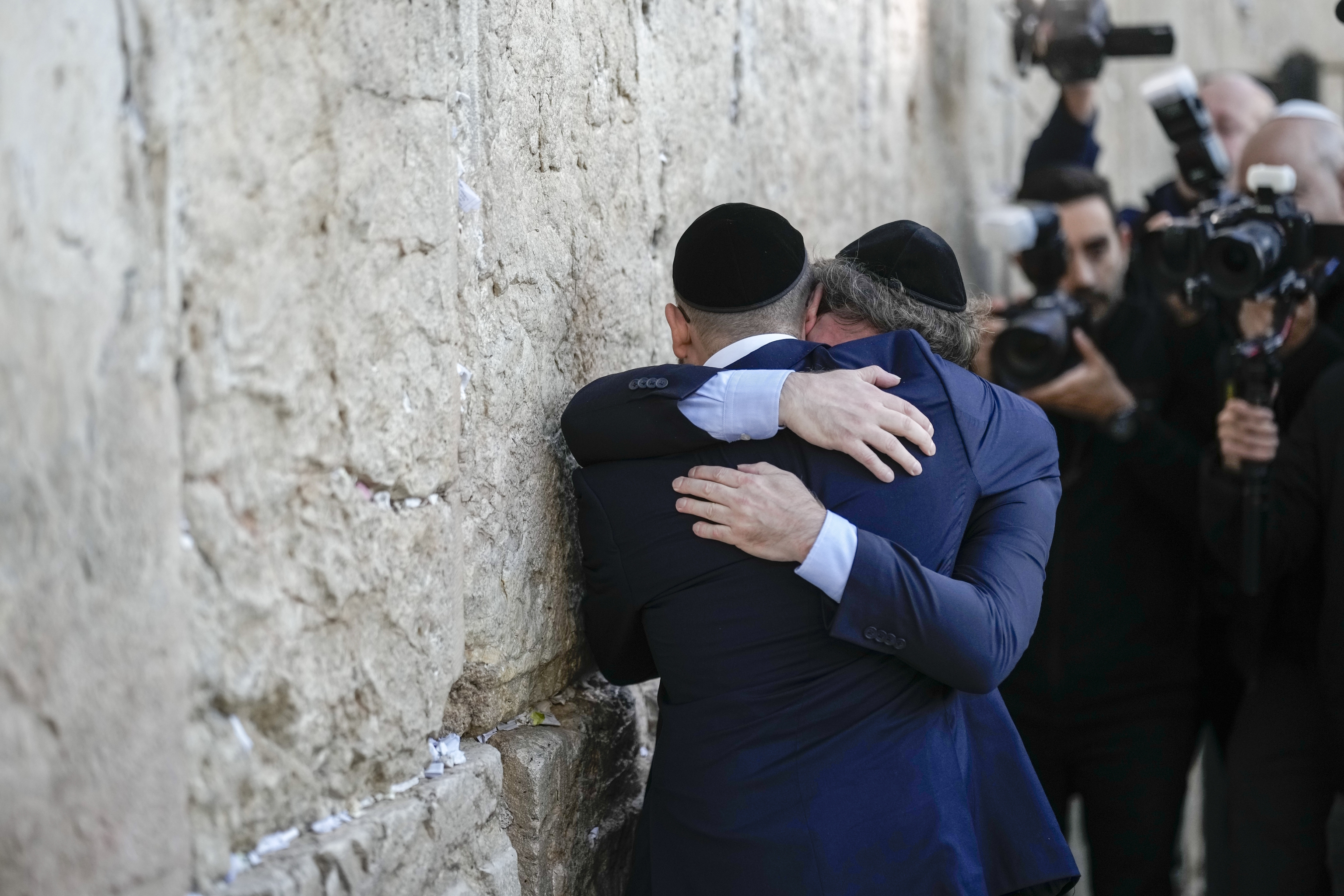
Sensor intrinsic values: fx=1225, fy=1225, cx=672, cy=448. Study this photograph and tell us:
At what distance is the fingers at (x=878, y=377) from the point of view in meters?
1.50

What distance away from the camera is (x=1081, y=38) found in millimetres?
3375

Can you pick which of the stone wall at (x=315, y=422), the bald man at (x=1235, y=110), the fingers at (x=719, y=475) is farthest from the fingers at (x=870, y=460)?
the bald man at (x=1235, y=110)

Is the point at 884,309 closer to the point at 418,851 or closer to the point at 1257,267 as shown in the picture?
the point at 418,851

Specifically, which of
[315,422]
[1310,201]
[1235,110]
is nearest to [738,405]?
[315,422]

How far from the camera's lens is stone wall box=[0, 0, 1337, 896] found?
3.16 ft

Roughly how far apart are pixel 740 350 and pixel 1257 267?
1307mm

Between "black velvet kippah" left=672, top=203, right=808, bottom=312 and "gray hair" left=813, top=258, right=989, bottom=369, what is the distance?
0.08 meters

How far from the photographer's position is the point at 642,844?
5.38ft

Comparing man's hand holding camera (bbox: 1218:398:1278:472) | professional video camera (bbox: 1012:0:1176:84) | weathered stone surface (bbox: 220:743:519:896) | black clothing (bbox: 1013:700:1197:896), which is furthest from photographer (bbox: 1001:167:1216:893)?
weathered stone surface (bbox: 220:743:519:896)

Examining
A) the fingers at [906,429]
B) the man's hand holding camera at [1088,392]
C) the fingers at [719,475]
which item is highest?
the fingers at [906,429]

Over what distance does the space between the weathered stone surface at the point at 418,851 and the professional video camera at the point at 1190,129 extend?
7.61 ft

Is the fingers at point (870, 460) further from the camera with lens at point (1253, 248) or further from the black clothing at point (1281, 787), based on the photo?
the black clothing at point (1281, 787)

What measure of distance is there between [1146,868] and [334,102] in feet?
7.57

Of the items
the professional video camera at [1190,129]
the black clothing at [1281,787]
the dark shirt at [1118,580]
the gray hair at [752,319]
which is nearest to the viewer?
the gray hair at [752,319]
